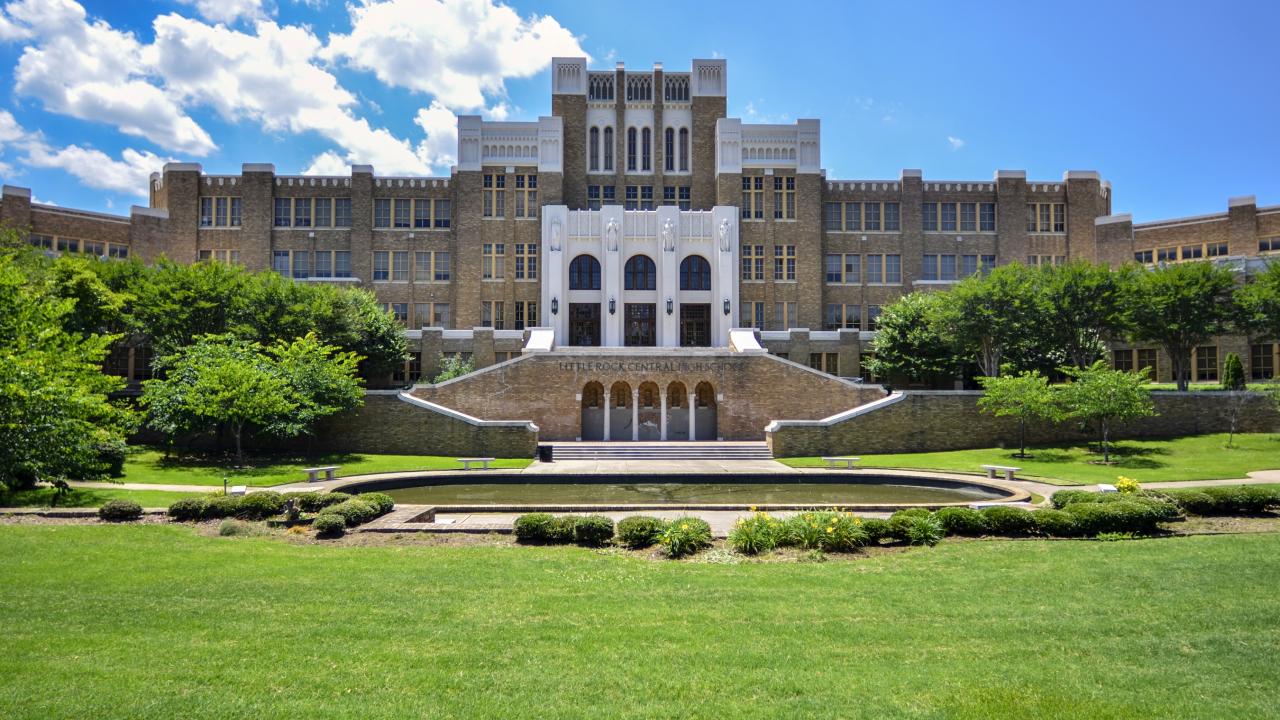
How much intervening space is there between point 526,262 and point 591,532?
125 ft

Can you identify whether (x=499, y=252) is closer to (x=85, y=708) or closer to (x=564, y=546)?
(x=564, y=546)

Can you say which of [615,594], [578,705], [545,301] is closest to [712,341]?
[545,301]

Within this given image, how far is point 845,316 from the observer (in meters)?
52.1

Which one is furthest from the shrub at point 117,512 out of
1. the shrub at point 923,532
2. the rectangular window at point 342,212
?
the rectangular window at point 342,212

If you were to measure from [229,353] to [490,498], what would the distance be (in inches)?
565

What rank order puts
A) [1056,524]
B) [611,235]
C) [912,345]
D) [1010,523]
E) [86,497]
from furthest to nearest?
[611,235] → [912,345] → [86,497] → [1010,523] → [1056,524]

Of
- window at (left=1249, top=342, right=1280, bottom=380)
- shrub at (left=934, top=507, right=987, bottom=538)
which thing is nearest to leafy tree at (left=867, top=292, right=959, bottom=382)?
window at (left=1249, top=342, right=1280, bottom=380)

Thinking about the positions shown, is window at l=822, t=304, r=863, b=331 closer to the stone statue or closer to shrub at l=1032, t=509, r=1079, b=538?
the stone statue

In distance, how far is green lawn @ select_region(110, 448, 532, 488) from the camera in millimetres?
24734

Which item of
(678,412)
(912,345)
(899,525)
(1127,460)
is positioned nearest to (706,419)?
(678,412)

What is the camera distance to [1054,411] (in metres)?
30.5

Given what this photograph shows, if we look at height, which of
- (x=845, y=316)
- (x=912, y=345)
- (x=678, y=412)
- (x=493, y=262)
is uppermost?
(x=493, y=262)

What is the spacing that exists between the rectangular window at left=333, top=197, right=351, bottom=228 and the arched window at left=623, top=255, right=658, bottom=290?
20.4 meters

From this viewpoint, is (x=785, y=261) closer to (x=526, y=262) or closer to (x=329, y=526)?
(x=526, y=262)
